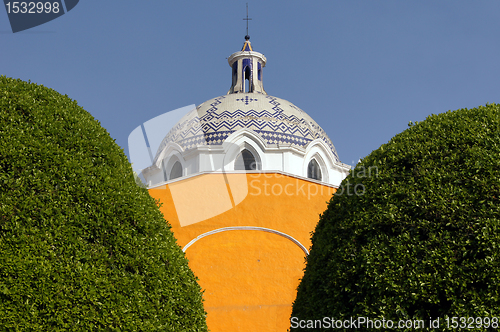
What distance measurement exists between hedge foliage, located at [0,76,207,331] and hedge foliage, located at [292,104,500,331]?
52.1 inches

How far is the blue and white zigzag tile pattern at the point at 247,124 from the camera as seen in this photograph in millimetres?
15141

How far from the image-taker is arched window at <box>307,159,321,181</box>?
15212mm

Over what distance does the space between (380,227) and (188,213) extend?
6487mm

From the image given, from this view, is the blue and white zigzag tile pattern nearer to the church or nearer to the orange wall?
the church

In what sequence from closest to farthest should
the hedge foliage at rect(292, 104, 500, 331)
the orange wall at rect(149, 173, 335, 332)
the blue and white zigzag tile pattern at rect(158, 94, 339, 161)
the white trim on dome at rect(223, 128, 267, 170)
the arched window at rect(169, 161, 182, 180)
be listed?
the hedge foliage at rect(292, 104, 500, 331)
the orange wall at rect(149, 173, 335, 332)
the white trim on dome at rect(223, 128, 267, 170)
the blue and white zigzag tile pattern at rect(158, 94, 339, 161)
the arched window at rect(169, 161, 182, 180)

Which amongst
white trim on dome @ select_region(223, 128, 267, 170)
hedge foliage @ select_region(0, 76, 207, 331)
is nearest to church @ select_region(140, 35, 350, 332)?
white trim on dome @ select_region(223, 128, 267, 170)

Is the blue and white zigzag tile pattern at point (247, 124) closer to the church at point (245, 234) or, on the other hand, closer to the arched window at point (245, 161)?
the arched window at point (245, 161)

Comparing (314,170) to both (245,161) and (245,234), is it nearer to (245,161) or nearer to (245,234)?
(245,161)

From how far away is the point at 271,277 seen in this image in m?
9.21

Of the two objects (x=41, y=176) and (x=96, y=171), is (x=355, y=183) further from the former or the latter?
(x=41, y=176)

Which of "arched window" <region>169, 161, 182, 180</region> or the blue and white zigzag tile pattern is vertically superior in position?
the blue and white zigzag tile pattern

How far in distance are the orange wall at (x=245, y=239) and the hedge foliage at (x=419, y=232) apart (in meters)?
4.92

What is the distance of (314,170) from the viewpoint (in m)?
15.4

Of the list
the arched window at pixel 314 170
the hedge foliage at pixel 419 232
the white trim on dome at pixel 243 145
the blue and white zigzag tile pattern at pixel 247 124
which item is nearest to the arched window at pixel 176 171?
the blue and white zigzag tile pattern at pixel 247 124
